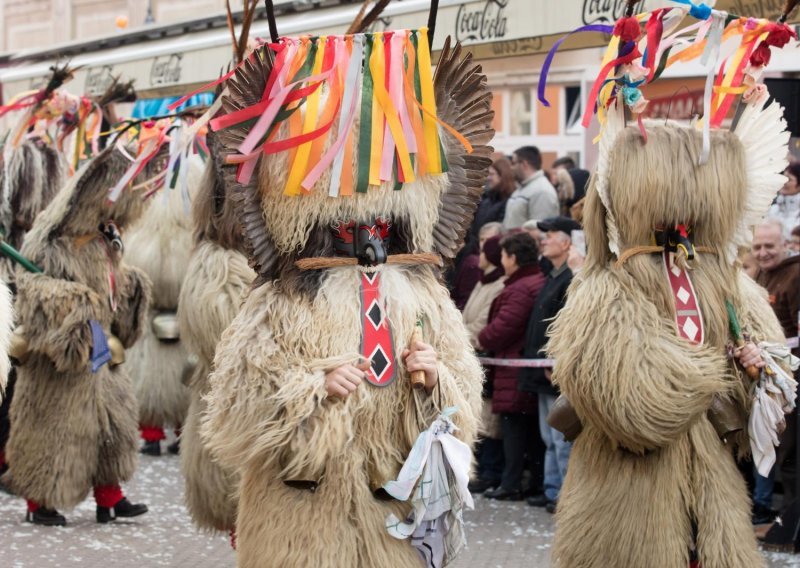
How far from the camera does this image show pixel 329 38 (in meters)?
4.50

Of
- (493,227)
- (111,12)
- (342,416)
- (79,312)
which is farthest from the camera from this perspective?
(111,12)

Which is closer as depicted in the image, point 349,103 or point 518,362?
point 349,103

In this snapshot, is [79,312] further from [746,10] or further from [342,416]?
[746,10]

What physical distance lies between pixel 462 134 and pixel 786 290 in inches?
139

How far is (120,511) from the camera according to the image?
7934mm

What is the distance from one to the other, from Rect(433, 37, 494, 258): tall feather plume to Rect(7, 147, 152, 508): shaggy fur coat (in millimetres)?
3017

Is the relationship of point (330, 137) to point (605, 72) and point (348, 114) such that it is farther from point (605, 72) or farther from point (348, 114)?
point (605, 72)

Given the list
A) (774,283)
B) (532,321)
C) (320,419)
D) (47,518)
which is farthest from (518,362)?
(320,419)

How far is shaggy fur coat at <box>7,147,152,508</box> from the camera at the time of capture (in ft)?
23.7

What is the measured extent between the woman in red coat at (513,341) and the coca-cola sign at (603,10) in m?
1.56

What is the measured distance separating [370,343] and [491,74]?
12.2 m

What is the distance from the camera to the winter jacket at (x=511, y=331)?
27.2 ft

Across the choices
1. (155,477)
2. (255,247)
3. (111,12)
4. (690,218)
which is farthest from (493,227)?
(111,12)

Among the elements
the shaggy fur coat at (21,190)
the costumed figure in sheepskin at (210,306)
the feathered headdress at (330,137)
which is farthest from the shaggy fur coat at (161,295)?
the feathered headdress at (330,137)
